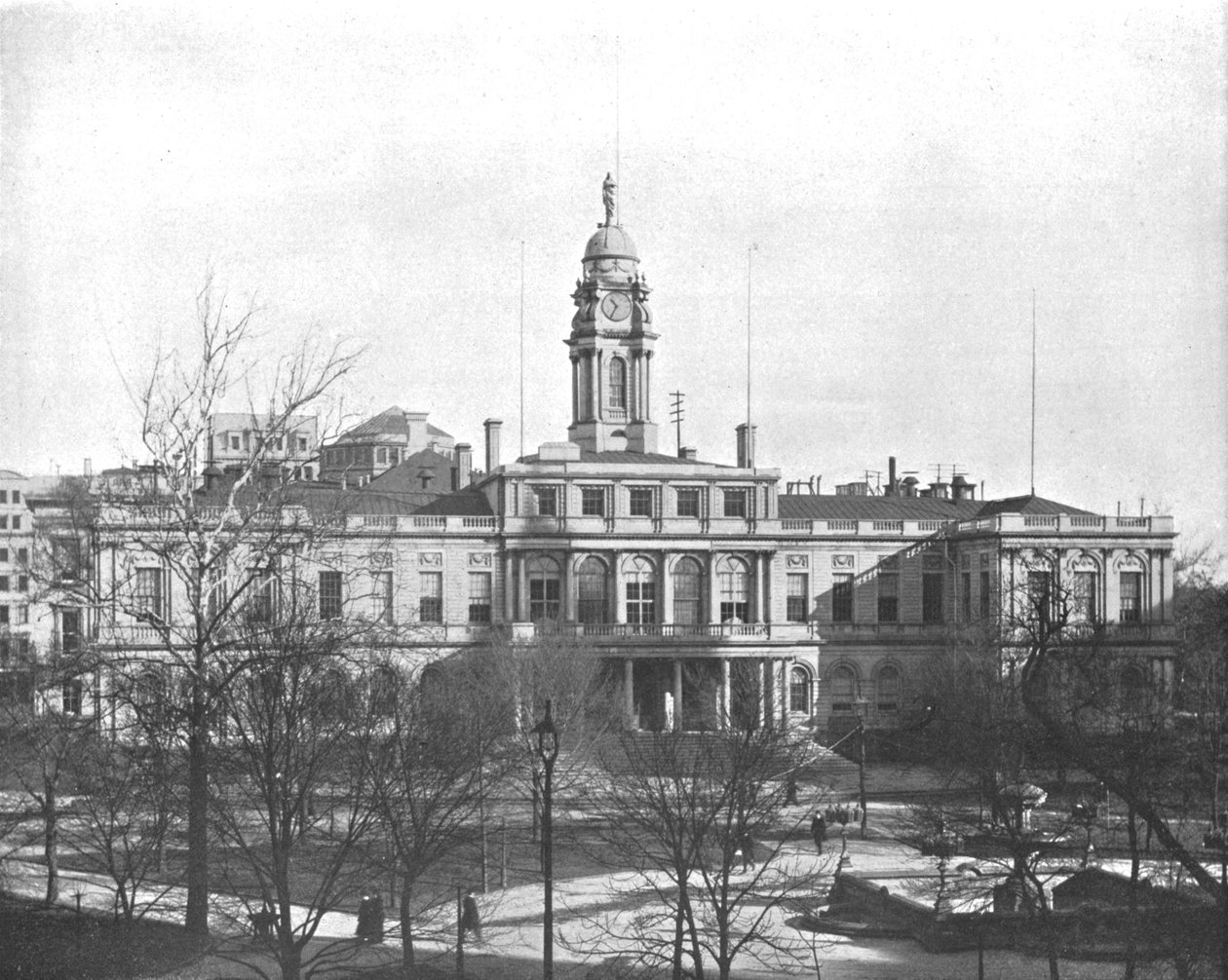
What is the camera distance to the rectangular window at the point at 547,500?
67.4 meters

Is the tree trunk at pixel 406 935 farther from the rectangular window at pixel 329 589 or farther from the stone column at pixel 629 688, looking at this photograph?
the rectangular window at pixel 329 589

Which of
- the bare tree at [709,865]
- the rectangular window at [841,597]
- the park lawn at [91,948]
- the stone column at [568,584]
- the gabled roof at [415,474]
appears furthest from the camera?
the gabled roof at [415,474]

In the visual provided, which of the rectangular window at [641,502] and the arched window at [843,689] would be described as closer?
the rectangular window at [641,502]

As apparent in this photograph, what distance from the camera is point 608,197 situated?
75.8m

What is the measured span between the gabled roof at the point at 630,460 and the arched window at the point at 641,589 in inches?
167

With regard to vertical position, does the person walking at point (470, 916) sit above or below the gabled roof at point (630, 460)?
below

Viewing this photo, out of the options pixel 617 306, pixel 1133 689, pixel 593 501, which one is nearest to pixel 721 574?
pixel 593 501

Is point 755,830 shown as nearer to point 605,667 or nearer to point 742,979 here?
point 742,979

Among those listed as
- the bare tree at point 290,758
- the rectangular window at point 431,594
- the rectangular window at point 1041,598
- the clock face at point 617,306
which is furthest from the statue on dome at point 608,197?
the bare tree at point 290,758

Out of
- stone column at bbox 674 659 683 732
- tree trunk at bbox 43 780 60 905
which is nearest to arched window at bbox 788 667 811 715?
stone column at bbox 674 659 683 732

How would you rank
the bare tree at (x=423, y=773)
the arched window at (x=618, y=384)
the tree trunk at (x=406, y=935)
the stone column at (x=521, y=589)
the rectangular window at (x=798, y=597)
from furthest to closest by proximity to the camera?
the arched window at (x=618, y=384) < the rectangular window at (x=798, y=597) < the stone column at (x=521, y=589) < the bare tree at (x=423, y=773) < the tree trunk at (x=406, y=935)

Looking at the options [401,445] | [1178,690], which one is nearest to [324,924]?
[1178,690]

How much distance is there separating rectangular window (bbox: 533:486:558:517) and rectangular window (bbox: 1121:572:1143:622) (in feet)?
81.6

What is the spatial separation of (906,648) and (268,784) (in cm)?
5001
